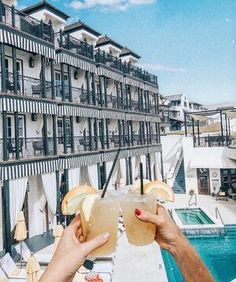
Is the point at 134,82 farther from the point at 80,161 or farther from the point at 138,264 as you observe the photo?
the point at 138,264

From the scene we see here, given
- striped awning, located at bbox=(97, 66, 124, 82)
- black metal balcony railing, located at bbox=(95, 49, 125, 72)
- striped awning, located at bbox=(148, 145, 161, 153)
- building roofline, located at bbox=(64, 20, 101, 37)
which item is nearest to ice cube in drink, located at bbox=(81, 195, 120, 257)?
striped awning, located at bbox=(97, 66, 124, 82)

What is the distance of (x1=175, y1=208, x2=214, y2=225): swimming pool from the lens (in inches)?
862

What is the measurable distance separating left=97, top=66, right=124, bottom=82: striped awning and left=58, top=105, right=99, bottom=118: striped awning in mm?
3482

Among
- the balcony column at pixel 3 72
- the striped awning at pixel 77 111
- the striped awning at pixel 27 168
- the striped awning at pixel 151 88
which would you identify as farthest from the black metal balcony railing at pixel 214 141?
the balcony column at pixel 3 72

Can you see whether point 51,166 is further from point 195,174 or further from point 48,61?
point 195,174

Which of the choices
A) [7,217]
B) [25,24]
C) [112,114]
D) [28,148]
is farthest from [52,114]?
[112,114]

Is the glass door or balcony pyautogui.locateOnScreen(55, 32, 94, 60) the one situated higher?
balcony pyautogui.locateOnScreen(55, 32, 94, 60)

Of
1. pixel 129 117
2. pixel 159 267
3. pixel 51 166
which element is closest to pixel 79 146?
pixel 51 166

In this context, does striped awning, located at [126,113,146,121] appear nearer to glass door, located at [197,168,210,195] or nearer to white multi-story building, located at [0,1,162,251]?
white multi-story building, located at [0,1,162,251]

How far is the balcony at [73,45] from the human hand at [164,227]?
69.6ft

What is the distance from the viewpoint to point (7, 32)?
1669 cm

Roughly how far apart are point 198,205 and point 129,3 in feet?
110

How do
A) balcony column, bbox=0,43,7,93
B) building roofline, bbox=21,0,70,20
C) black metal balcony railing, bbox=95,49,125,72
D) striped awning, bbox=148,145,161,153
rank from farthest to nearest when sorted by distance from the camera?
striped awning, bbox=148,145,161,153, black metal balcony railing, bbox=95,49,125,72, building roofline, bbox=21,0,70,20, balcony column, bbox=0,43,7,93

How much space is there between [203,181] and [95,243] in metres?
31.8
